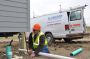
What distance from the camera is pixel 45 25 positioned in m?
21.2

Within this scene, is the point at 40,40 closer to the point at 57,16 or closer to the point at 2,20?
the point at 2,20

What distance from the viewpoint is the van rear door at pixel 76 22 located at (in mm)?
19312

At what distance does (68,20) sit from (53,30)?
1527mm

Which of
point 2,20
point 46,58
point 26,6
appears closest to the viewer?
point 46,58

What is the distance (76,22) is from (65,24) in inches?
31.1

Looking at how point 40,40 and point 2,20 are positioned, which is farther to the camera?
point 2,20

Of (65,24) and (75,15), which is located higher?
(75,15)

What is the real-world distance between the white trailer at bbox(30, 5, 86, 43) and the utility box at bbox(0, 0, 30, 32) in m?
6.04

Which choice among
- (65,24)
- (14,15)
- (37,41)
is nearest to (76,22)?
(65,24)

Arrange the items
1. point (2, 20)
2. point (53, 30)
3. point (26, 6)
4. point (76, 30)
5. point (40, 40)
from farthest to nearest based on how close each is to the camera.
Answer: point (53, 30)
point (76, 30)
point (26, 6)
point (2, 20)
point (40, 40)

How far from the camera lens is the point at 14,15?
1342 centimetres

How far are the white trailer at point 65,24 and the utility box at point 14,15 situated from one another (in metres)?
6.04

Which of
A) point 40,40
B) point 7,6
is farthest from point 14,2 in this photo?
point 40,40

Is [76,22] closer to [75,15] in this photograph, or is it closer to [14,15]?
[75,15]
